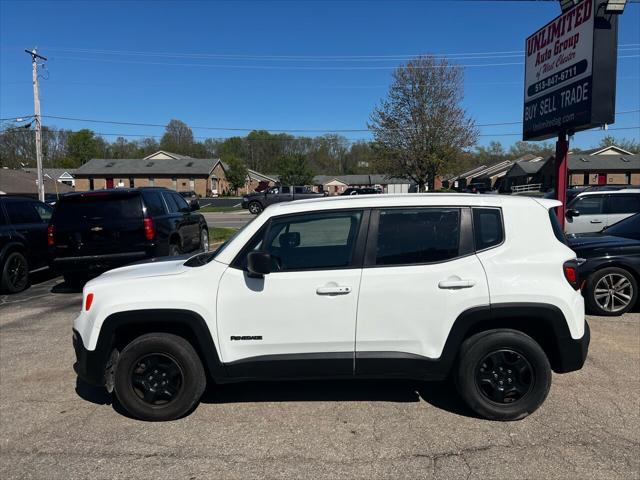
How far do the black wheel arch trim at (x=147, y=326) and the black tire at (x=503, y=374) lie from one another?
6.32 ft

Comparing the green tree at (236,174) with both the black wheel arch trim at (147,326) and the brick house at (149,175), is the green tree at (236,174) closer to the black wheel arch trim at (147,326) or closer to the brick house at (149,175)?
the brick house at (149,175)

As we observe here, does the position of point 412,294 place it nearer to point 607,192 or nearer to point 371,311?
point 371,311

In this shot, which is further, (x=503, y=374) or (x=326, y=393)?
(x=326, y=393)

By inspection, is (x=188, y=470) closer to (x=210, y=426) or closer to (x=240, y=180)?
(x=210, y=426)

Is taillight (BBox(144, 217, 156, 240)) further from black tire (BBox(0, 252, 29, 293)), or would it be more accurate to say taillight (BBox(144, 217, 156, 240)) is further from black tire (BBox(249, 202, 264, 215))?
black tire (BBox(249, 202, 264, 215))

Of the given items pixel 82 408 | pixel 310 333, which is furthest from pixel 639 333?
pixel 82 408

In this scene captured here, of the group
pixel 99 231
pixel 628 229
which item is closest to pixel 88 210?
pixel 99 231

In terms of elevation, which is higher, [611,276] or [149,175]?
[149,175]

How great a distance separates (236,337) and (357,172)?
119852 mm

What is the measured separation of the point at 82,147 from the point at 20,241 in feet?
334

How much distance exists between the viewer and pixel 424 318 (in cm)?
358

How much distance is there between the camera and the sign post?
744 cm

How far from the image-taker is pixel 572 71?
26.5ft

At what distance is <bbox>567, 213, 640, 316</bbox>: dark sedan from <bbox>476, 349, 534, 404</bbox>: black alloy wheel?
11.1ft
